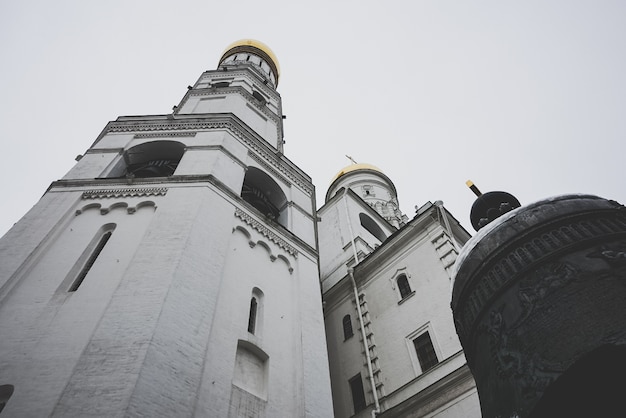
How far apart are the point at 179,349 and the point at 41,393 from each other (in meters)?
2.10

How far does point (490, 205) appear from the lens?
294 cm

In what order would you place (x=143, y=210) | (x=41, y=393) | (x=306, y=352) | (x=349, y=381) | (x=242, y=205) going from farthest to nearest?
(x=349, y=381) < (x=242, y=205) < (x=143, y=210) < (x=306, y=352) < (x=41, y=393)

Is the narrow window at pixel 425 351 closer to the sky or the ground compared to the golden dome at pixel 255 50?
closer to the ground

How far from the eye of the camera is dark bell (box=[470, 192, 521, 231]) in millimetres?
2934

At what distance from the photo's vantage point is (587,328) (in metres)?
1.85

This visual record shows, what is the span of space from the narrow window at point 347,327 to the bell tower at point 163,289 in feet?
10.5

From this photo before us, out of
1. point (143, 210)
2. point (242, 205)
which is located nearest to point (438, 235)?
point (242, 205)

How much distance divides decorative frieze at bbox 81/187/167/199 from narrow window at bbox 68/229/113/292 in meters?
1.40

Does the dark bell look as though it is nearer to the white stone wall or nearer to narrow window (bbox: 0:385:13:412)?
narrow window (bbox: 0:385:13:412)

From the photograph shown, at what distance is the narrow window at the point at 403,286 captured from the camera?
1408cm

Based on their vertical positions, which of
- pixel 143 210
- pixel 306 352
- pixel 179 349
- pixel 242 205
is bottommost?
pixel 179 349

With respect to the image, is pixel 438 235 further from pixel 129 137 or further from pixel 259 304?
pixel 129 137

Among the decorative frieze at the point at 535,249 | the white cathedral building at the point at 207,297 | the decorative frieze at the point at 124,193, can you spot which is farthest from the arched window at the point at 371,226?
the decorative frieze at the point at 535,249

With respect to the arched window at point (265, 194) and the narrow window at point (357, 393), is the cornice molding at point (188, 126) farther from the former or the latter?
the narrow window at point (357, 393)
